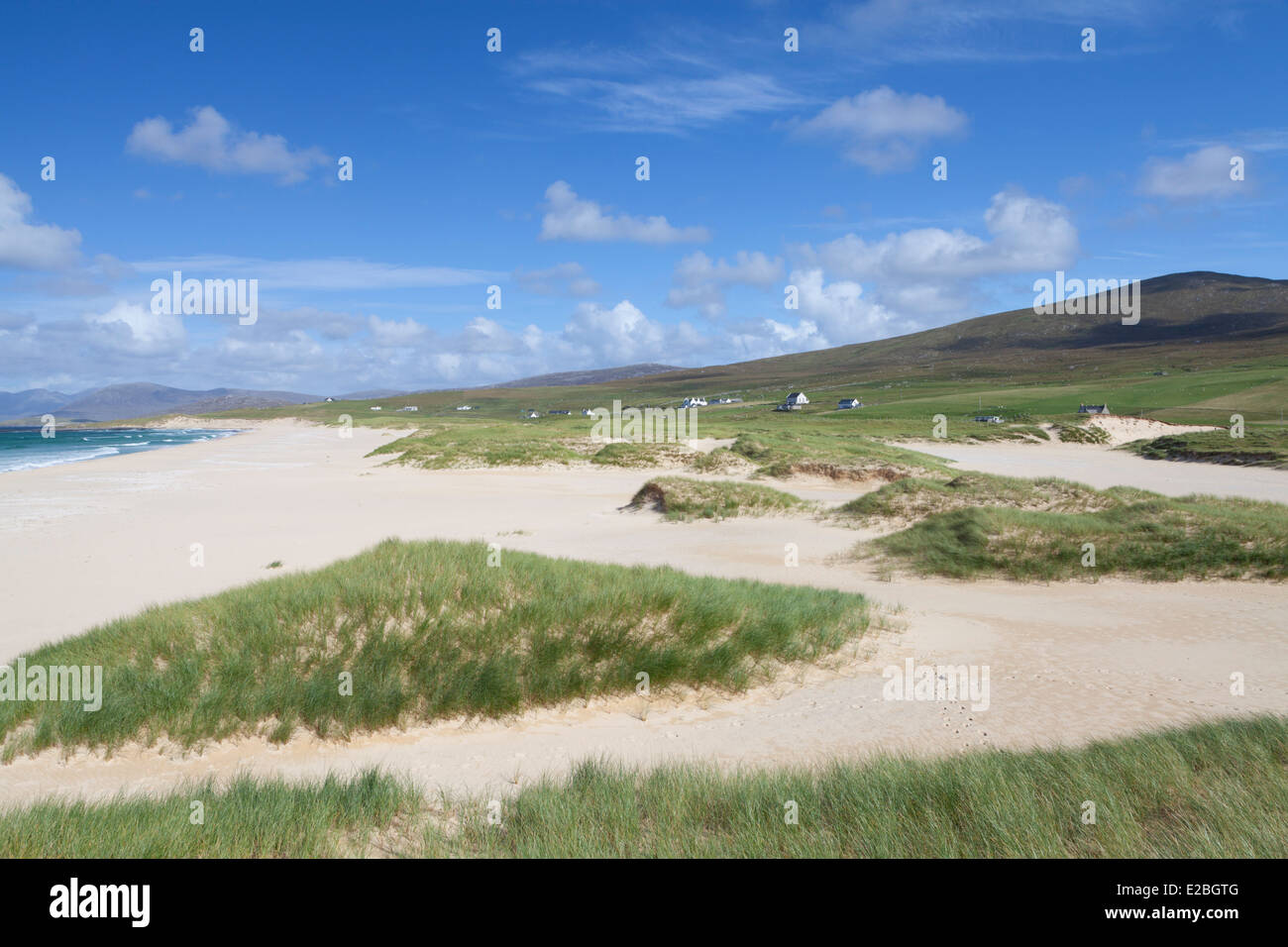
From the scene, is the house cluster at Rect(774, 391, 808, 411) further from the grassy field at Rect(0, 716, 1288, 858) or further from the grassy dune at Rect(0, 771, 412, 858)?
the grassy dune at Rect(0, 771, 412, 858)

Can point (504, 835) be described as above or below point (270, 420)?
below

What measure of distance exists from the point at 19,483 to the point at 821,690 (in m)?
40.7

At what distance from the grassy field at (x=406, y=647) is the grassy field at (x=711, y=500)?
33.9 feet

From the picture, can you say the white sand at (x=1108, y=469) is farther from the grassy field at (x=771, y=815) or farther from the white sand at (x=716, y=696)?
the grassy field at (x=771, y=815)

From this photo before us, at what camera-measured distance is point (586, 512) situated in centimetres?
2392

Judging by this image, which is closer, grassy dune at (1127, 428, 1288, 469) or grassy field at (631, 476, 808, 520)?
grassy field at (631, 476, 808, 520)

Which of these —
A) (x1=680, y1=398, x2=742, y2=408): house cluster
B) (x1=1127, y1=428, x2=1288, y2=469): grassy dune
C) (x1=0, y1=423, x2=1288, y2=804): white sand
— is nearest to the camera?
(x1=0, y1=423, x2=1288, y2=804): white sand

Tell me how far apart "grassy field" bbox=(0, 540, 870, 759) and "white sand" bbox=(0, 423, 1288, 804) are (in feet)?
1.03

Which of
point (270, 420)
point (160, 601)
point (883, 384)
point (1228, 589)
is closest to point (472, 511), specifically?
point (160, 601)

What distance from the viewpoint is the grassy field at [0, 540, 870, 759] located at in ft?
24.5

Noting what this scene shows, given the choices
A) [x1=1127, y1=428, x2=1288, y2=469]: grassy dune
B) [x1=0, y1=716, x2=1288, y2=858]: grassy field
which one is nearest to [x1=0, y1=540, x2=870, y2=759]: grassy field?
[x1=0, y1=716, x2=1288, y2=858]: grassy field
